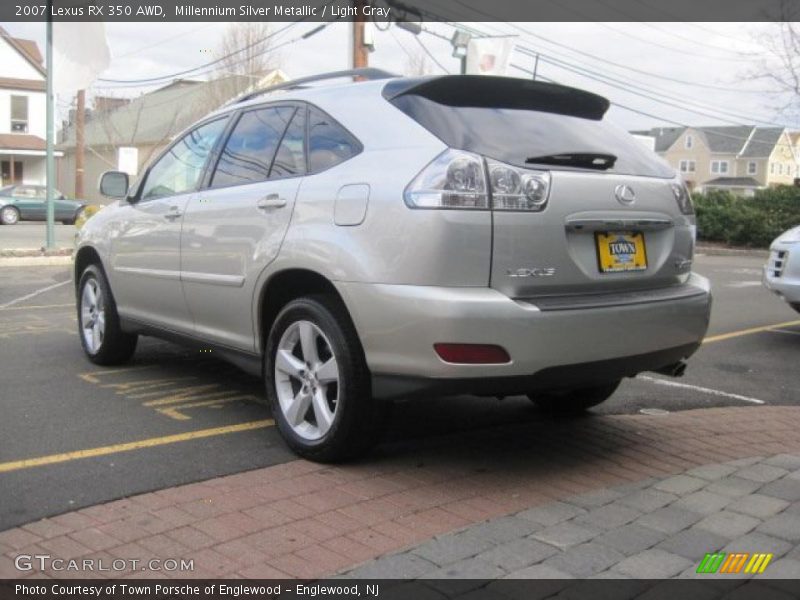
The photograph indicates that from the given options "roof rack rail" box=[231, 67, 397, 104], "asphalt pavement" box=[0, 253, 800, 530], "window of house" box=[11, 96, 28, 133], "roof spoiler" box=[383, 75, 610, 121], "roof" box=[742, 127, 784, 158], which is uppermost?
"roof" box=[742, 127, 784, 158]

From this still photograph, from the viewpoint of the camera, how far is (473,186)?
134 inches

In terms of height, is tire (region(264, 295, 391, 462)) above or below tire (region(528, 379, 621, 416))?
above

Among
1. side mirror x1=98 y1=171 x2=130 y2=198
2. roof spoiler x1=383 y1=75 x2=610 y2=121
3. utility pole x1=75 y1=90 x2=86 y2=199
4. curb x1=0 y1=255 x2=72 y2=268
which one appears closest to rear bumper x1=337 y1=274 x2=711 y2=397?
roof spoiler x1=383 y1=75 x2=610 y2=121

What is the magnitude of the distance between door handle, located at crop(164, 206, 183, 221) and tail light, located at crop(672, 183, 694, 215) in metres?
2.84

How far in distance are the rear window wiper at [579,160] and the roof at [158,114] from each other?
3815 centimetres

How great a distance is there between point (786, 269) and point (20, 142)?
40901mm

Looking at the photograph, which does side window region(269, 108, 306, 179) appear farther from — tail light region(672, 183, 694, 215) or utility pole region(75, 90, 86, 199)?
utility pole region(75, 90, 86, 199)

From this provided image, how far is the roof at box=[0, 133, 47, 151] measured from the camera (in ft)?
133

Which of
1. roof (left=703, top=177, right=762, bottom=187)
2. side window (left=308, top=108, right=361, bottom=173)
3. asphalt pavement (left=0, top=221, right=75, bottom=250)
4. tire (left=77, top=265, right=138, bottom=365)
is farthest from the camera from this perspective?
roof (left=703, top=177, right=762, bottom=187)

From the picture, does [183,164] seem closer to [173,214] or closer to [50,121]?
[173,214]

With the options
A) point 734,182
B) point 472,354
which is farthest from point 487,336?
point 734,182
